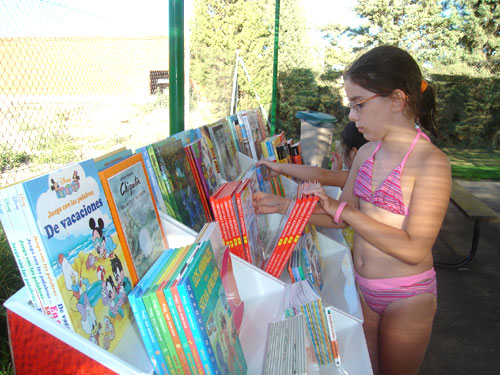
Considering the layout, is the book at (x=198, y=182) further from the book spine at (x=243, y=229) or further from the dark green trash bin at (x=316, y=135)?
the dark green trash bin at (x=316, y=135)

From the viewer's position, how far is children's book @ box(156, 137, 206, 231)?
1.36 meters

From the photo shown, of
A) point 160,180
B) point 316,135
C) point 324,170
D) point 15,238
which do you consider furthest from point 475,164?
point 15,238

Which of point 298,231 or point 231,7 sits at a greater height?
point 231,7

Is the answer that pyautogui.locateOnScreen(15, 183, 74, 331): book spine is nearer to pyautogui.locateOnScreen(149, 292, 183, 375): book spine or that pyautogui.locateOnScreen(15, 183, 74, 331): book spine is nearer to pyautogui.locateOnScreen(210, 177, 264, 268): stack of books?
pyautogui.locateOnScreen(149, 292, 183, 375): book spine

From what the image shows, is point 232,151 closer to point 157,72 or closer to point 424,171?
point 424,171

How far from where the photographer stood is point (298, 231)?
4.59 ft

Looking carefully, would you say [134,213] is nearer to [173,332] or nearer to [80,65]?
[173,332]

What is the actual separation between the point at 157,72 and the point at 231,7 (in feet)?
16.7

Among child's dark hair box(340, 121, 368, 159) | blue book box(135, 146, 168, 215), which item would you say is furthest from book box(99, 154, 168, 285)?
child's dark hair box(340, 121, 368, 159)

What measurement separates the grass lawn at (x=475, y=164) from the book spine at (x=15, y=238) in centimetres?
884

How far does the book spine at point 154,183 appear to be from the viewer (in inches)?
49.6

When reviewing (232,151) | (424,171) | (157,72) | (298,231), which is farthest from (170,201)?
(157,72)

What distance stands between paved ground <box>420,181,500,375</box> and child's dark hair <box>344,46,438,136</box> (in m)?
1.84

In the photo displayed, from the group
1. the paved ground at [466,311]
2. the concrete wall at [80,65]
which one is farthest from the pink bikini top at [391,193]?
the concrete wall at [80,65]
